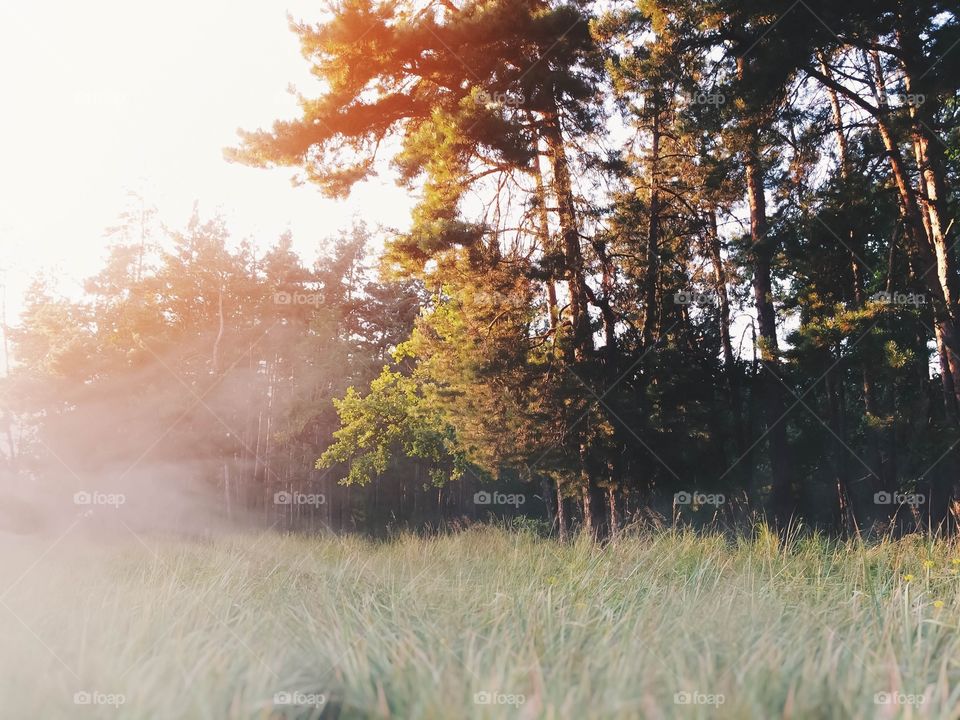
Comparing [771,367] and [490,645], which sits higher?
[771,367]

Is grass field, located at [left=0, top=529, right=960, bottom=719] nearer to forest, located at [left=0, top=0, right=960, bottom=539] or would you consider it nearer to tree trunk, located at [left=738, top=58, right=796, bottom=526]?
forest, located at [left=0, top=0, right=960, bottom=539]

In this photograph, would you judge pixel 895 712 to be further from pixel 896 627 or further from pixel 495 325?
pixel 495 325

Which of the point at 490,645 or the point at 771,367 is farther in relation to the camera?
the point at 771,367

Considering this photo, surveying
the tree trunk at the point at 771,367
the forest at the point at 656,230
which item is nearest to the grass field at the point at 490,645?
the forest at the point at 656,230

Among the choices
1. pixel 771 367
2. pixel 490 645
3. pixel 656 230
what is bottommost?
pixel 490 645

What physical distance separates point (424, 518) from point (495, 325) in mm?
17300

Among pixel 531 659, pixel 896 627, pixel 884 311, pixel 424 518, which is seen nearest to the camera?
pixel 531 659

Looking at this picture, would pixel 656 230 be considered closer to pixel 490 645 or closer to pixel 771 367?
pixel 771 367

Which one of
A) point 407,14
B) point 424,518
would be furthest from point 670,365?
point 424,518

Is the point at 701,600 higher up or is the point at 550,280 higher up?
the point at 550,280

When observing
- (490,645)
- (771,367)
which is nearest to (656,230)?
(771,367)

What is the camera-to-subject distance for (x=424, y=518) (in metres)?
30.6

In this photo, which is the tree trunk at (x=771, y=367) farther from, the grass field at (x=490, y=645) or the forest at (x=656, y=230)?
the grass field at (x=490, y=645)

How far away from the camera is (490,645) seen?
4.37 m
